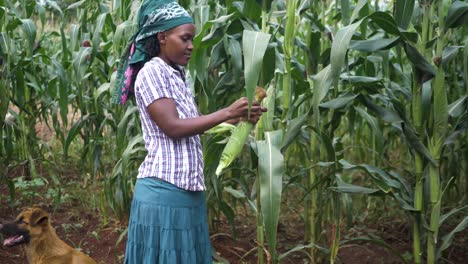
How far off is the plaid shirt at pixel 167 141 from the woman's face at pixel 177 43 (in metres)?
0.05

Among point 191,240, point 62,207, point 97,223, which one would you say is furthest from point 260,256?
point 62,207

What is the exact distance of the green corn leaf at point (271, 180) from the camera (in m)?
2.60

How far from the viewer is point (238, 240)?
185 inches

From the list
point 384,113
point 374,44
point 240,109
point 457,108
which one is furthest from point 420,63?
point 240,109

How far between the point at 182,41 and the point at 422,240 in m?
1.91

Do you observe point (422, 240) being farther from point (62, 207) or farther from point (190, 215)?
point (62, 207)

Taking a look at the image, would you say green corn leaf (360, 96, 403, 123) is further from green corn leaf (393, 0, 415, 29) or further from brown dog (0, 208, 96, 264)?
brown dog (0, 208, 96, 264)

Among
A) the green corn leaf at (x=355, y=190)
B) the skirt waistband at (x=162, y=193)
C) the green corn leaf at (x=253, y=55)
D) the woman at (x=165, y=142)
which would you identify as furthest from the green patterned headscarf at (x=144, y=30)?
the green corn leaf at (x=355, y=190)

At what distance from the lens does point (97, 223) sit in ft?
17.3

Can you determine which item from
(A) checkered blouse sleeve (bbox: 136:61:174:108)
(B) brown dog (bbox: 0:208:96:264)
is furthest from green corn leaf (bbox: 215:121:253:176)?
(B) brown dog (bbox: 0:208:96:264)

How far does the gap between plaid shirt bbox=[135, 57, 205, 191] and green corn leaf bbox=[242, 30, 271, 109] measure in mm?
310

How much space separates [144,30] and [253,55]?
0.49 meters

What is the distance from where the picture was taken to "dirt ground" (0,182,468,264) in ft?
14.4

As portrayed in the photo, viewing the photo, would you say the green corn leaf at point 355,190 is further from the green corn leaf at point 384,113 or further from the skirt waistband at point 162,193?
the skirt waistband at point 162,193
